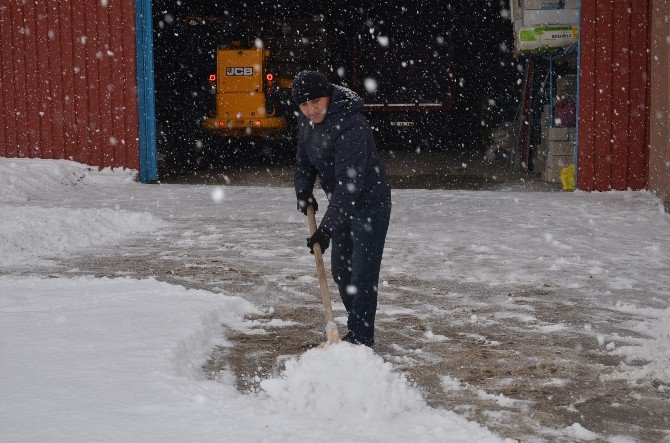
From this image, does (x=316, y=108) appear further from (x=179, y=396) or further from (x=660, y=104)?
(x=660, y=104)

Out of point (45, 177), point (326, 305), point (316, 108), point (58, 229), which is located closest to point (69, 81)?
point (45, 177)

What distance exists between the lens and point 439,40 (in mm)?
21812

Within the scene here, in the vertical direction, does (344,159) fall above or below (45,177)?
above

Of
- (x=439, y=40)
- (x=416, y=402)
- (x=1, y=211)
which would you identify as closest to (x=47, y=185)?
(x=1, y=211)

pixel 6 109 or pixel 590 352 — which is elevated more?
pixel 6 109

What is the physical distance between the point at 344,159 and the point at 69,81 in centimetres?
1056

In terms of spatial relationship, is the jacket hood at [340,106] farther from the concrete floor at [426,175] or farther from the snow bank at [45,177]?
A: the concrete floor at [426,175]

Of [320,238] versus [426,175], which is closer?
[320,238]

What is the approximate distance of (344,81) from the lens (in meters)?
21.8

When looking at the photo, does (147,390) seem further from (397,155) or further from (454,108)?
(454,108)

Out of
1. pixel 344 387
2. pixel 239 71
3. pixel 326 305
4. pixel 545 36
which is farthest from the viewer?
pixel 239 71

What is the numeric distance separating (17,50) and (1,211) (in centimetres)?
586

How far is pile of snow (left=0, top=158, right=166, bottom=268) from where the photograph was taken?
26.5 feet

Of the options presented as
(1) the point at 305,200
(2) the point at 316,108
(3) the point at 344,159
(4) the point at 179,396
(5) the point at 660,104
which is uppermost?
(5) the point at 660,104
